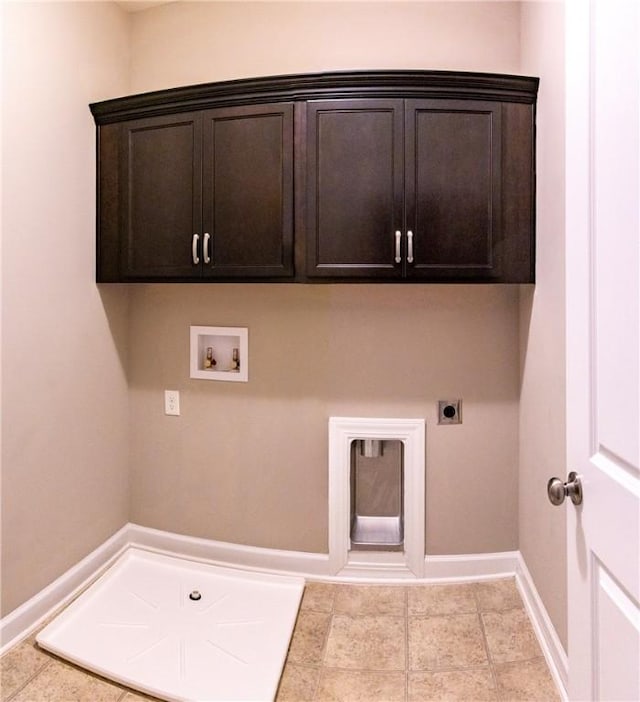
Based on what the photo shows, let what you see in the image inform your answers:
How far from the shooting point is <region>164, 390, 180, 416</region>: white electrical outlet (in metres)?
2.37

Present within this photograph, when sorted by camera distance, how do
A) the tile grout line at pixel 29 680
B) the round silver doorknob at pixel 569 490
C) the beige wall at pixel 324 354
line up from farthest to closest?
the beige wall at pixel 324 354 < the tile grout line at pixel 29 680 < the round silver doorknob at pixel 569 490

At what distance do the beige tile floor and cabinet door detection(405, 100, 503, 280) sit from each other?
139 centimetres

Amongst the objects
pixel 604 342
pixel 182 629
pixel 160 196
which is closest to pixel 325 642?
pixel 182 629

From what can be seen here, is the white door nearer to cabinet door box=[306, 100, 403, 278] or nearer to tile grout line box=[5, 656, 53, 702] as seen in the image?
cabinet door box=[306, 100, 403, 278]

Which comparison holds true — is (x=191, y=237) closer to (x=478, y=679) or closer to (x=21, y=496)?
(x=21, y=496)

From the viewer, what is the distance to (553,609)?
1688mm

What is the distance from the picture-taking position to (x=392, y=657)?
5.59 feet

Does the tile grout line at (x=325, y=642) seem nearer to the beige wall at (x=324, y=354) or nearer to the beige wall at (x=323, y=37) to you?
the beige wall at (x=324, y=354)

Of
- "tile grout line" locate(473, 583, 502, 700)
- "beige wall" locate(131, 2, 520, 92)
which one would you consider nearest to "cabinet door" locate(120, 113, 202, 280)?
"beige wall" locate(131, 2, 520, 92)

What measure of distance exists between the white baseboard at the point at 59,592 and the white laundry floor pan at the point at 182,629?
0.23 ft

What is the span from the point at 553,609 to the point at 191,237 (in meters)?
2.02

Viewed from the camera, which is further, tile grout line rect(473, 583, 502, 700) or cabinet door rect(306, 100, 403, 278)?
cabinet door rect(306, 100, 403, 278)

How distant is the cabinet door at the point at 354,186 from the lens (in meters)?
1.82

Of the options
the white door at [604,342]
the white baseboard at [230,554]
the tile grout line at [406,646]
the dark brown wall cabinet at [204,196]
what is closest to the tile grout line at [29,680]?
the white baseboard at [230,554]
